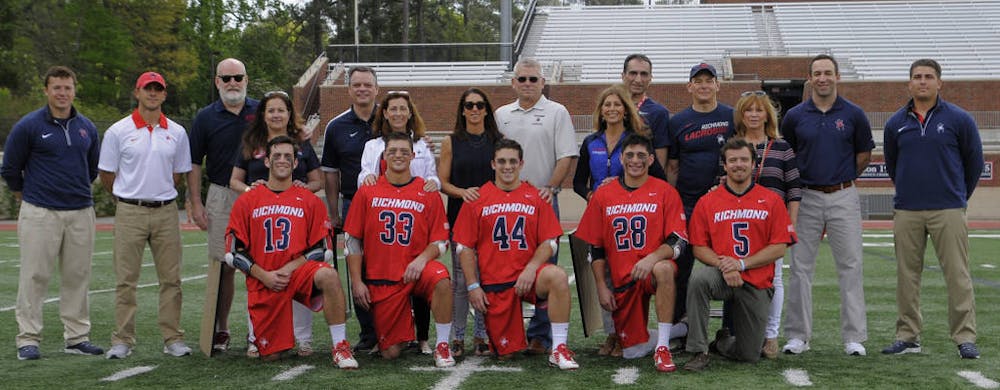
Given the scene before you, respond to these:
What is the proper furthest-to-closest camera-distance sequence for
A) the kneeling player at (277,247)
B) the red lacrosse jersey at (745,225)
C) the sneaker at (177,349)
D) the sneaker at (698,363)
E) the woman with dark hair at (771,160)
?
the sneaker at (177,349), the woman with dark hair at (771,160), the kneeling player at (277,247), the red lacrosse jersey at (745,225), the sneaker at (698,363)

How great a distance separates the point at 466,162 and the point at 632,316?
149 centimetres

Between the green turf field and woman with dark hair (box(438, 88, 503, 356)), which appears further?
woman with dark hair (box(438, 88, 503, 356))

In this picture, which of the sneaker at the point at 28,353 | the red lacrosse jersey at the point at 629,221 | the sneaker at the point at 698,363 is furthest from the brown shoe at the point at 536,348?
the sneaker at the point at 28,353

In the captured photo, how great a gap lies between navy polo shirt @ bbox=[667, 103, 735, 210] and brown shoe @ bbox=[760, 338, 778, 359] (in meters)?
1.00

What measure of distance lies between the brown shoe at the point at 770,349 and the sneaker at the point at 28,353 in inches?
187

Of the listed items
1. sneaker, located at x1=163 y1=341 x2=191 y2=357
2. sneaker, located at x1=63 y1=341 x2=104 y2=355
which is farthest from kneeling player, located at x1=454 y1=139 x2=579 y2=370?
sneaker, located at x1=63 y1=341 x2=104 y2=355

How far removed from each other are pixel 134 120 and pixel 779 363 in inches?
179

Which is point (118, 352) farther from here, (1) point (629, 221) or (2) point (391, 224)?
(1) point (629, 221)

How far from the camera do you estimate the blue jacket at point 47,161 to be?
6.91 meters

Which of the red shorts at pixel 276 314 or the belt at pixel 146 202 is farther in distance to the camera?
the belt at pixel 146 202

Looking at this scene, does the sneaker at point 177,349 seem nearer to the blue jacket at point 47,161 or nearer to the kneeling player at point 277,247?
the kneeling player at point 277,247

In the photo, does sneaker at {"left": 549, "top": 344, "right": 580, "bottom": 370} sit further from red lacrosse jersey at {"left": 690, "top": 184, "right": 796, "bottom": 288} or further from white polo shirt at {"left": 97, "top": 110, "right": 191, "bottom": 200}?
white polo shirt at {"left": 97, "top": 110, "right": 191, "bottom": 200}

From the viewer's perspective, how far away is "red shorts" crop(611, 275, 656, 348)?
654cm

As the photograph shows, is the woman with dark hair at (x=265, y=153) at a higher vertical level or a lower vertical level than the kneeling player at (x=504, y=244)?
higher
